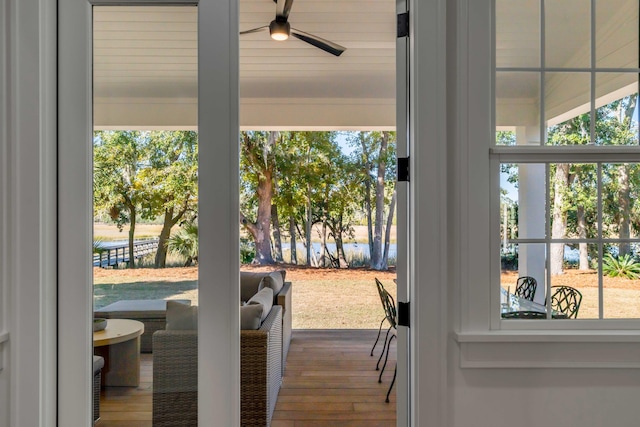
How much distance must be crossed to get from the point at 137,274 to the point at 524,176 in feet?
4.93

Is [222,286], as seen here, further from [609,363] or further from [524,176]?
[609,363]

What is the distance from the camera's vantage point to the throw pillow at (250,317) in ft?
8.20

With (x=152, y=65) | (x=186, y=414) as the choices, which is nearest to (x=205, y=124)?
(x=152, y=65)

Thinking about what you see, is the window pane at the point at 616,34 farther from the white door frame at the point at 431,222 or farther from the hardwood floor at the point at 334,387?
the hardwood floor at the point at 334,387

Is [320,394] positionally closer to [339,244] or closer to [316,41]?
[316,41]

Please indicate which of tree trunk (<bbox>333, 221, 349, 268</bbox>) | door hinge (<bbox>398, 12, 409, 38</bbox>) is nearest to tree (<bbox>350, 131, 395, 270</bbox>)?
tree trunk (<bbox>333, 221, 349, 268</bbox>)

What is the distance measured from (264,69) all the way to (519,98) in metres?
3.22

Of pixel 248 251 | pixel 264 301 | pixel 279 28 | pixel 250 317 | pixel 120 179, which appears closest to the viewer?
pixel 120 179

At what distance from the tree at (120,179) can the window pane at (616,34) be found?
1767mm

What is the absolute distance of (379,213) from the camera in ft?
24.4

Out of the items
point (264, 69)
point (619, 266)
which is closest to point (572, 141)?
point (619, 266)

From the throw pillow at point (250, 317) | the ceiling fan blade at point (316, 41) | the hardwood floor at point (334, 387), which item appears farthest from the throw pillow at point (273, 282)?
the ceiling fan blade at point (316, 41)

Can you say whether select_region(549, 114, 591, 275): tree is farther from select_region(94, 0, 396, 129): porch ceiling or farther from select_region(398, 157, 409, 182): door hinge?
select_region(94, 0, 396, 129): porch ceiling
